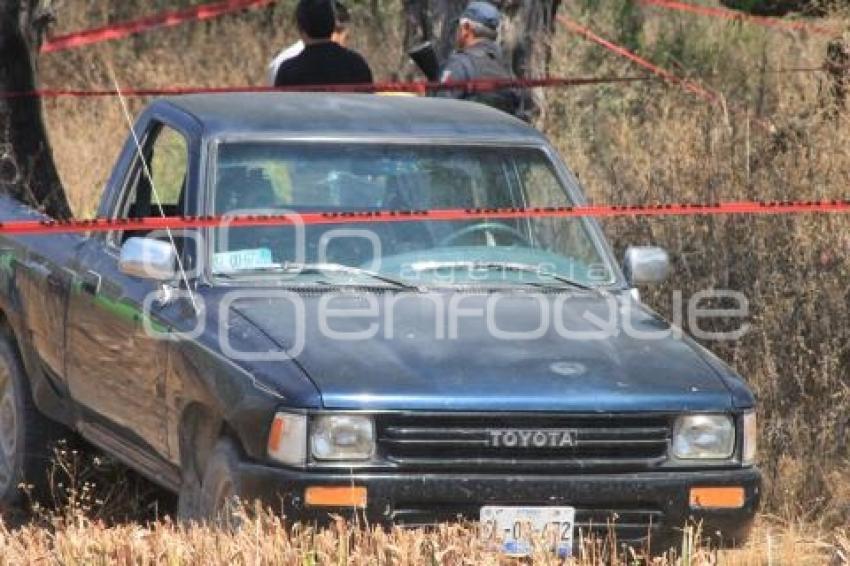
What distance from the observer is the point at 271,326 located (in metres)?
6.89

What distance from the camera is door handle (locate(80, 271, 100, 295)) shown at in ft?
26.1

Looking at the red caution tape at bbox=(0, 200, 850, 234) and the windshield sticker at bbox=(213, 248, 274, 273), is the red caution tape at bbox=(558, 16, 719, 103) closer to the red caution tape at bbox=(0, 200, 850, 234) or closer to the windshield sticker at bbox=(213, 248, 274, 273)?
the red caution tape at bbox=(0, 200, 850, 234)

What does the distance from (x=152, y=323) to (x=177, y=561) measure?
1.80 meters

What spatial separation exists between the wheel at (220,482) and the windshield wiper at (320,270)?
872 mm

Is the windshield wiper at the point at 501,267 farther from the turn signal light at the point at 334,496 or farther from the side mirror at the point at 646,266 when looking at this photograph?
the turn signal light at the point at 334,496

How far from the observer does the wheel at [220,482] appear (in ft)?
21.3

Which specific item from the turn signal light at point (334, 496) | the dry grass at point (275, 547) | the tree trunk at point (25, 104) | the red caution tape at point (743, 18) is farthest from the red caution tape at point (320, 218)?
the red caution tape at point (743, 18)

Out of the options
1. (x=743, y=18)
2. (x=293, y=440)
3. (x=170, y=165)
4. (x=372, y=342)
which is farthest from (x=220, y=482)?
(x=743, y=18)

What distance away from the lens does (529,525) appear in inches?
250

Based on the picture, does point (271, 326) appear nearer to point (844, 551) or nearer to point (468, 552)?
point (468, 552)

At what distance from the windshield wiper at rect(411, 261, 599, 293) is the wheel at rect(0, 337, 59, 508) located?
75.8 inches

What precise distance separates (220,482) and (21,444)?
2222 millimetres

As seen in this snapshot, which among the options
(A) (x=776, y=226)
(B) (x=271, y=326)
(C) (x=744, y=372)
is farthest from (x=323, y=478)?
(A) (x=776, y=226)

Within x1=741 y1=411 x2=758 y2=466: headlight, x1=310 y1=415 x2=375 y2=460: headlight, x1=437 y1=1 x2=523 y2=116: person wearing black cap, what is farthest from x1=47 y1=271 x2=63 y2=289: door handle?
x1=437 y1=1 x2=523 y2=116: person wearing black cap
